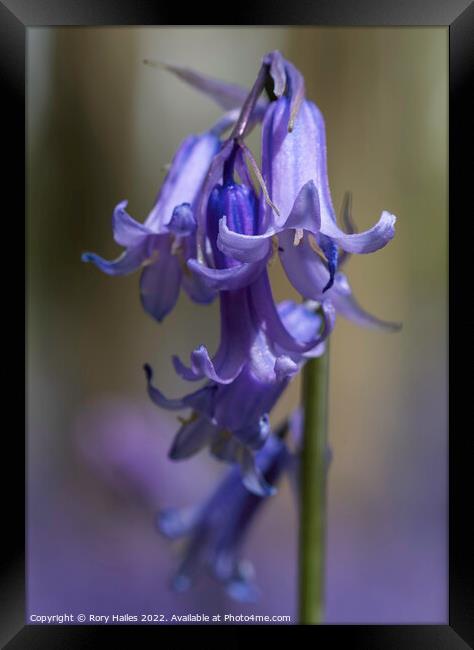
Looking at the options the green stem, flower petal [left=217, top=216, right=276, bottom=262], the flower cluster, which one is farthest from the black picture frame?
flower petal [left=217, top=216, right=276, bottom=262]

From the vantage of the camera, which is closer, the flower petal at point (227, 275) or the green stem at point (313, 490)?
the flower petal at point (227, 275)

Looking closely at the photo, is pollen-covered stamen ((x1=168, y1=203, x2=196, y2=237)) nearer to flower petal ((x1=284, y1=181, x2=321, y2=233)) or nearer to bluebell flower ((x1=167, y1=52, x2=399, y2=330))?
bluebell flower ((x1=167, y1=52, x2=399, y2=330))

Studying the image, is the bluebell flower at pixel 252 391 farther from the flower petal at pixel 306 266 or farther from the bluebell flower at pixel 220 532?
the bluebell flower at pixel 220 532

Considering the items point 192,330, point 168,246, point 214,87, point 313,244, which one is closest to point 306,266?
point 313,244

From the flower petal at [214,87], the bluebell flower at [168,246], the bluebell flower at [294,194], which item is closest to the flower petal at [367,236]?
the bluebell flower at [294,194]

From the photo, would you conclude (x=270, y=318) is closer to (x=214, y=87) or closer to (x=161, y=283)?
(x=161, y=283)
